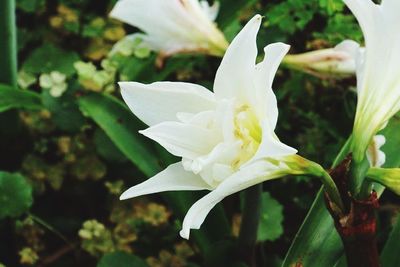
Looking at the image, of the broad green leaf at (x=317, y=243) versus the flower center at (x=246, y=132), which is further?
the broad green leaf at (x=317, y=243)

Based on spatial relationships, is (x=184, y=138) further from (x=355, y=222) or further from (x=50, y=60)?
(x=50, y=60)

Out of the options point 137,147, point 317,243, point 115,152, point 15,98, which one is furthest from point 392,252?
point 15,98

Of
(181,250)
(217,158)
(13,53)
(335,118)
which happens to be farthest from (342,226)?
(13,53)

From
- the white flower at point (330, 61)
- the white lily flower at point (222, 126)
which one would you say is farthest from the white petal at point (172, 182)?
the white flower at point (330, 61)

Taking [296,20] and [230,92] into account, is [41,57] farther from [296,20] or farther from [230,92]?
[230,92]

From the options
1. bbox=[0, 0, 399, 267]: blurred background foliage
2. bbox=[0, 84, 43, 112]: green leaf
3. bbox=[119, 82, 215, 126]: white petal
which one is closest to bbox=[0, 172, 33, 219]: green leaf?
bbox=[0, 0, 399, 267]: blurred background foliage

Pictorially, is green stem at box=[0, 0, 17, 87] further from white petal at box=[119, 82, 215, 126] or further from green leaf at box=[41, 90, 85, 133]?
white petal at box=[119, 82, 215, 126]

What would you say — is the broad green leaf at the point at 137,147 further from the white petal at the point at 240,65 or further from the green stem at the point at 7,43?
the white petal at the point at 240,65
